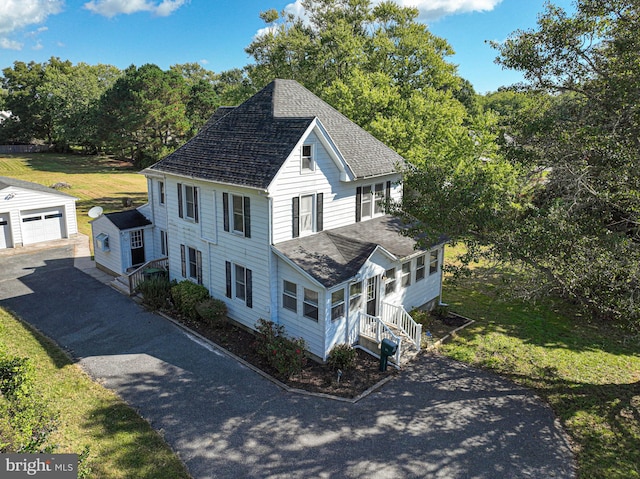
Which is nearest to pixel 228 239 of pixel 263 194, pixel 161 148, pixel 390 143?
pixel 263 194

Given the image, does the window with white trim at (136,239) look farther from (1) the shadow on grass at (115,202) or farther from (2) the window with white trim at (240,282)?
(1) the shadow on grass at (115,202)

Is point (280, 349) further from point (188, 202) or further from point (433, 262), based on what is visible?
point (433, 262)

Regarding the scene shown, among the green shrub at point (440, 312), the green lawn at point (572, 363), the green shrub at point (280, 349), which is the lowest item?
the green lawn at point (572, 363)

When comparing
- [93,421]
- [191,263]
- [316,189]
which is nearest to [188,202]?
[191,263]

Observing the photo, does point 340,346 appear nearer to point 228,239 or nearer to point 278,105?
point 228,239

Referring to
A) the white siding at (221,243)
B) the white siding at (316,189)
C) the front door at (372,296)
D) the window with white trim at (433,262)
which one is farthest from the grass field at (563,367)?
the white siding at (316,189)

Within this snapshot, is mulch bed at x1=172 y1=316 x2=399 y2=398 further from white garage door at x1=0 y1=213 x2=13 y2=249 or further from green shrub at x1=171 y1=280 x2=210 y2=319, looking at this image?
white garage door at x1=0 y1=213 x2=13 y2=249
